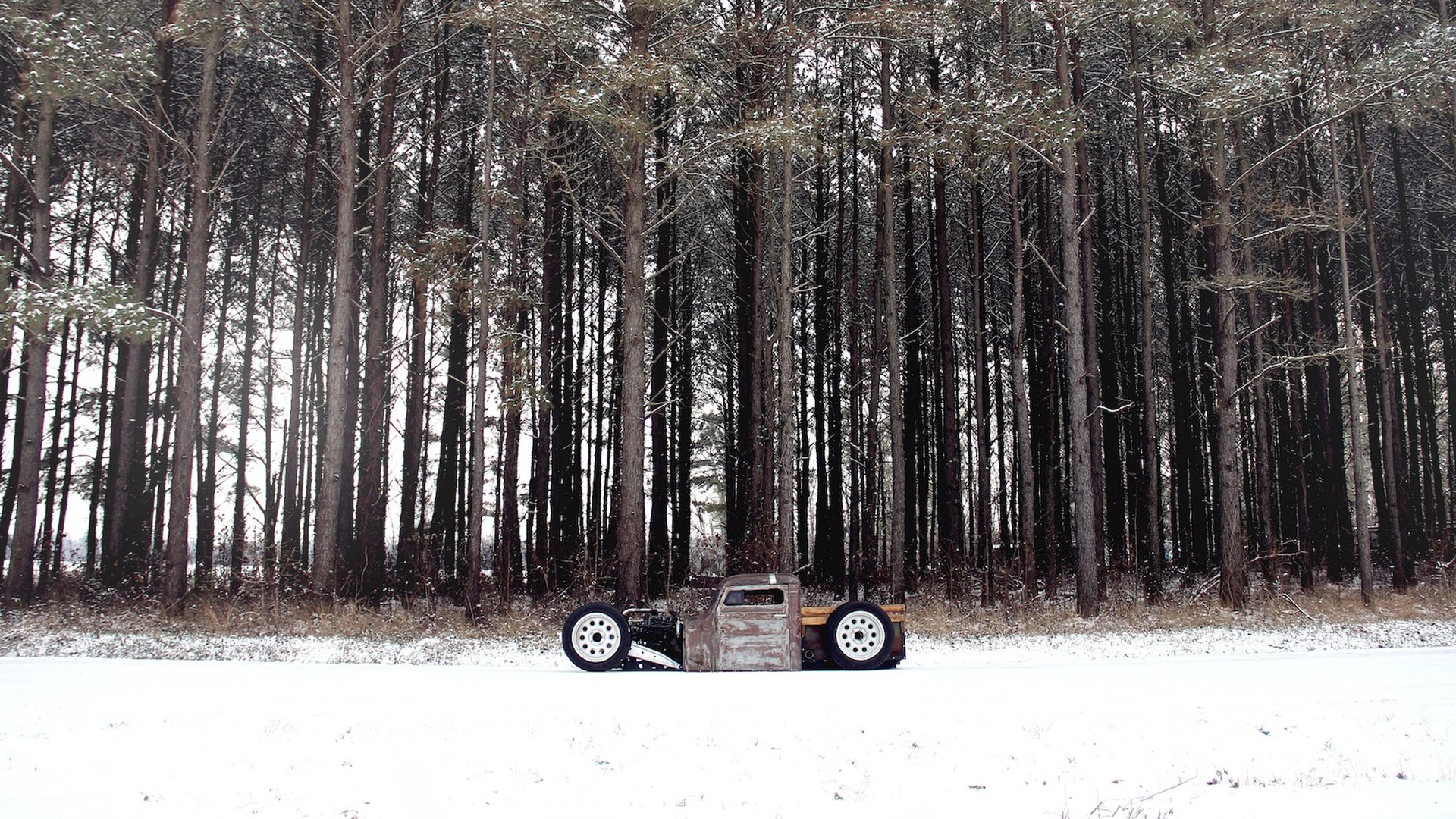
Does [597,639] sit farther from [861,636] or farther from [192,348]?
[192,348]

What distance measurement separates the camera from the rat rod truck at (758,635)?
933cm

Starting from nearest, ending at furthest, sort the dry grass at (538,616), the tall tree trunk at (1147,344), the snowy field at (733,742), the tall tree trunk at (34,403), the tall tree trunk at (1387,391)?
the snowy field at (733,742), the dry grass at (538,616), the tall tree trunk at (34,403), the tall tree trunk at (1147,344), the tall tree trunk at (1387,391)

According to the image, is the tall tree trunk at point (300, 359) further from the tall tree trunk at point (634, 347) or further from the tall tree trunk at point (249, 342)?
the tall tree trunk at point (634, 347)

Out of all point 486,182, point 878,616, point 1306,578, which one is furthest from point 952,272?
point 878,616

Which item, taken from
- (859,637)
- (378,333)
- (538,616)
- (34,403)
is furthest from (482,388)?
(859,637)

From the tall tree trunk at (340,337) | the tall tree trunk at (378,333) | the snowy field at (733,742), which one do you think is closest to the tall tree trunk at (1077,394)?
the snowy field at (733,742)

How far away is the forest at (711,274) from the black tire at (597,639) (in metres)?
4.60

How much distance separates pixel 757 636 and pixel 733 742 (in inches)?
138

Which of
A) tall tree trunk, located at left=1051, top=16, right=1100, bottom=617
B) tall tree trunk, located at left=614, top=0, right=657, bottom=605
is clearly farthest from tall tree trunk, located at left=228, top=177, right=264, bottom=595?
tall tree trunk, located at left=1051, top=16, right=1100, bottom=617

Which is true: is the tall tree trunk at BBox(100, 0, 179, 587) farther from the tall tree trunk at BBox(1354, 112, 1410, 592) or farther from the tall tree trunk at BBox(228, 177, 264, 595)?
the tall tree trunk at BBox(1354, 112, 1410, 592)

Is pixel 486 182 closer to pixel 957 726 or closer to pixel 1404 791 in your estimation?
pixel 957 726

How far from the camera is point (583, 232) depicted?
24.2 meters

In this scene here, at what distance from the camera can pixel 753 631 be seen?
934 cm

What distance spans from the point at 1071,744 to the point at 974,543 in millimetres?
27667
